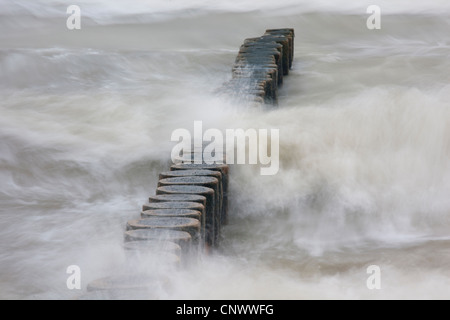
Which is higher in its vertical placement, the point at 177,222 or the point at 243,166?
the point at 243,166

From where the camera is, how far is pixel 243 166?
297 inches

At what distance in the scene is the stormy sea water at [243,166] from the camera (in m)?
5.95

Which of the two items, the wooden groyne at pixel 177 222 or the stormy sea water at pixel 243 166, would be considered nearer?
the wooden groyne at pixel 177 222

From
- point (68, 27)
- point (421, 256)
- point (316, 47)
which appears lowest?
point (421, 256)

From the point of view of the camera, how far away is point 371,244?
6.57 meters

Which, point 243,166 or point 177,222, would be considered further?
point 243,166

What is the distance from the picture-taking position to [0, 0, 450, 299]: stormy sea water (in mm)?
5945

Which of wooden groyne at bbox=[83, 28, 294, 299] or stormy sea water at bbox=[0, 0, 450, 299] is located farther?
stormy sea water at bbox=[0, 0, 450, 299]

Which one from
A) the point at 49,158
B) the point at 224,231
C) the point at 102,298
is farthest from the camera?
the point at 49,158

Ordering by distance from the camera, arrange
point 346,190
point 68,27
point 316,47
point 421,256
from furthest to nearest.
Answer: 1. point 68,27
2. point 316,47
3. point 346,190
4. point 421,256

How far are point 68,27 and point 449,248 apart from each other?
30.6 feet
